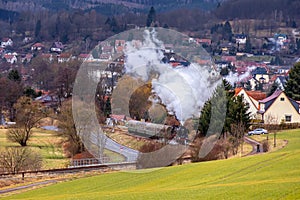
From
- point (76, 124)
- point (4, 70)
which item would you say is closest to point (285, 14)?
point (4, 70)

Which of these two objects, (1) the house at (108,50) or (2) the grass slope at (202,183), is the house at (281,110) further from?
(1) the house at (108,50)

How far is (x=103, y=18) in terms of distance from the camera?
117500mm

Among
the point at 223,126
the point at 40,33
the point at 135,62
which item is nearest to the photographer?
the point at 223,126

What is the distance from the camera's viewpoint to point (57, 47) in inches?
3738

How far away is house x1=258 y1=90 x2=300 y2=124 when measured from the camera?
31875 mm

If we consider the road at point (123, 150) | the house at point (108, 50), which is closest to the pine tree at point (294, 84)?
the road at point (123, 150)

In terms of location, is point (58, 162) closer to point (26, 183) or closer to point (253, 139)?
point (26, 183)

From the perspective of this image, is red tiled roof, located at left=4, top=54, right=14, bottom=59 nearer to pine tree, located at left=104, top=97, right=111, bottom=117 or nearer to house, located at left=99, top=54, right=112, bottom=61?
house, located at left=99, top=54, right=112, bottom=61

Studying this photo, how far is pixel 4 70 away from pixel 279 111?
53223mm

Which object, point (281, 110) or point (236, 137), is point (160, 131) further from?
point (281, 110)

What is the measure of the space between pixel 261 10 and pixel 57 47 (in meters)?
40.4

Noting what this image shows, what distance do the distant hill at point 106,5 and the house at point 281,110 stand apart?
131m

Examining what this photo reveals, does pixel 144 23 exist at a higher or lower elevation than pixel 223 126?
higher

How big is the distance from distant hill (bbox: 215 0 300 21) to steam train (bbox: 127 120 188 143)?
8551 centimetres
